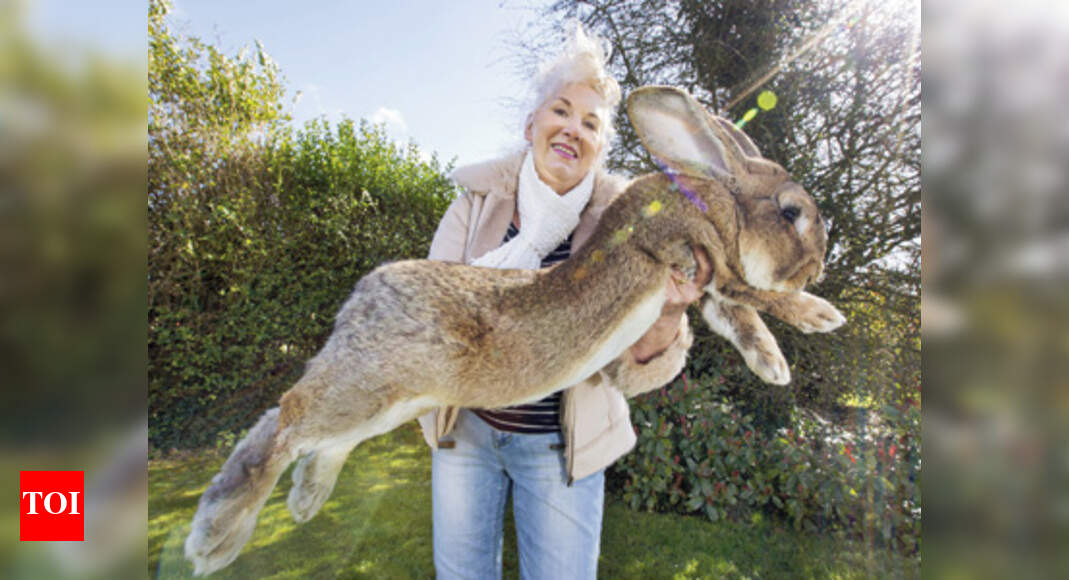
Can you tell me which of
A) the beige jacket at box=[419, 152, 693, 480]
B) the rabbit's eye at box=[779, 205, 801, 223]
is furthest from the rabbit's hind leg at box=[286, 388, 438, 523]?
the rabbit's eye at box=[779, 205, 801, 223]

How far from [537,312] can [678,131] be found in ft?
1.82

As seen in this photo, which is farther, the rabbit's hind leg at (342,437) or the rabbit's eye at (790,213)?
the rabbit's eye at (790,213)

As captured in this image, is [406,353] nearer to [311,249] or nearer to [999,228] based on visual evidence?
[999,228]

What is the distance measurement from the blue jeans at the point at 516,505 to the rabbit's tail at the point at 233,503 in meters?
0.56

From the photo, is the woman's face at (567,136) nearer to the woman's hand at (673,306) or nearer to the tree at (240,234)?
the woman's hand at (673,306)

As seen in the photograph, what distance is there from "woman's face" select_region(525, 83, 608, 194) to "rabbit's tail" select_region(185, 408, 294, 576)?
1.01m

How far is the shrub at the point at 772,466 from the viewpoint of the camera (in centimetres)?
276

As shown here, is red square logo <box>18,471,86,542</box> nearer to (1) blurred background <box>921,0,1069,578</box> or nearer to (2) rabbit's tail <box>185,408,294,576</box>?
(2) rabbit's tail <box>185,408,294,576</box>

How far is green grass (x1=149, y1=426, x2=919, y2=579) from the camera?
2.61 metres

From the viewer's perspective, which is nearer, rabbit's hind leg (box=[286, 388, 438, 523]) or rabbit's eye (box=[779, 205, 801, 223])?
rabbit's hind leg (box=[286, 388, 438, 523])

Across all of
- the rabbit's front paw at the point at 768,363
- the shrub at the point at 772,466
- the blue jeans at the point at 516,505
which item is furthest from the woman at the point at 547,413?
the shrub at the point at 772,466

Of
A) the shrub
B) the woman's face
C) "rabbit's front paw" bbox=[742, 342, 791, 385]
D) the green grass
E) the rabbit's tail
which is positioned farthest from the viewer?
the shrub

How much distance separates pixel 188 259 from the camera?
3439 mm

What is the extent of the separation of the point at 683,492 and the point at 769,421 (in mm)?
902
